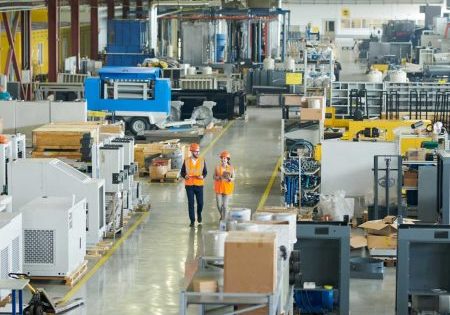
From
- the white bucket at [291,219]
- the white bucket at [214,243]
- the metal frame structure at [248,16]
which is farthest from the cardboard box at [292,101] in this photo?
the metal frame structure at [248,16]

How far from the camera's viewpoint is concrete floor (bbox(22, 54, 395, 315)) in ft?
52.1

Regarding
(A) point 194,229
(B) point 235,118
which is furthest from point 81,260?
(B) point 235,118

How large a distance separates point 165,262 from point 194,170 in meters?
2.57

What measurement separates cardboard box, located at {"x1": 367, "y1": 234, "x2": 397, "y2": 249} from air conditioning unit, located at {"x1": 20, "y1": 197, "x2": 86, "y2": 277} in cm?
462

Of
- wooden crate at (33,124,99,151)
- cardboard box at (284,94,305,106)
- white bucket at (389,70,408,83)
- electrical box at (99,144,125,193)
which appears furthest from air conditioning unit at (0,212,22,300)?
white bucket at (389,70,408,83)

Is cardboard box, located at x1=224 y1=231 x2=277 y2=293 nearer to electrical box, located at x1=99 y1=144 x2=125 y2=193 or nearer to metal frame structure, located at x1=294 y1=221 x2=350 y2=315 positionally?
metal frame structure, located at x1=294 y1=221 x2=350 y2=315

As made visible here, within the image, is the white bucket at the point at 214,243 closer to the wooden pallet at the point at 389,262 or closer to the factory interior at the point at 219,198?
the factory interior at the point at 219,198

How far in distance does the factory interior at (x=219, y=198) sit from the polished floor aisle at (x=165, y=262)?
48 millimetres

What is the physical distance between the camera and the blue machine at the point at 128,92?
31578 millimetres

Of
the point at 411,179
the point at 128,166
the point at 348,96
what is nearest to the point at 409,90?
the point at 348,96

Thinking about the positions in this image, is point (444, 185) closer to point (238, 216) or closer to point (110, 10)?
point (238, 216)

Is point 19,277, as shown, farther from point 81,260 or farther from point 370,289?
point 370,289

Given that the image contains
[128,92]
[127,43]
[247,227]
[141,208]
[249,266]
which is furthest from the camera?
[127,43]

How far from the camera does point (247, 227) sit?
1164 cm
